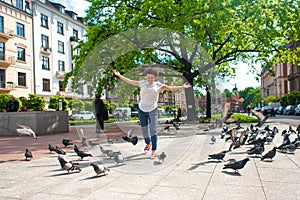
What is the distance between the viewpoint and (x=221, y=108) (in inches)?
288

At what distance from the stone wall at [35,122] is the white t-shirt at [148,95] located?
10109 millimetres

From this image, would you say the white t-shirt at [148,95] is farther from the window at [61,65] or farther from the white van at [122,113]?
the window at [61,65]

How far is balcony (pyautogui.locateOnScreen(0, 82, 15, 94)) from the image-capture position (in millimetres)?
35625

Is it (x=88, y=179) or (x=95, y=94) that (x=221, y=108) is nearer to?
(x=95, y=94)

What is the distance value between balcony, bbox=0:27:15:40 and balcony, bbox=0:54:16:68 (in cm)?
249

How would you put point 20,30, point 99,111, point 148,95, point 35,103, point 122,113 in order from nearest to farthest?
point 148,95 → point 122,113 → point 99,111 → point 35,103 → point 20,30

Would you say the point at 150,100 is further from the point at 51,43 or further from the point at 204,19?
the point at 51,43

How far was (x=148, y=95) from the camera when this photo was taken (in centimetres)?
637

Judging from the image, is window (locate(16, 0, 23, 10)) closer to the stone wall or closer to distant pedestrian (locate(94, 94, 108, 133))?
the stone wall

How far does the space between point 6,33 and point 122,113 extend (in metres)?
35.1

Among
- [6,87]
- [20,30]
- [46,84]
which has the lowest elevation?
[6,87]

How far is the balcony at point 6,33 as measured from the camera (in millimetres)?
36094

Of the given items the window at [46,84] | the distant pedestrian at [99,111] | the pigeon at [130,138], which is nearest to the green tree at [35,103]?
the window at [46,84]

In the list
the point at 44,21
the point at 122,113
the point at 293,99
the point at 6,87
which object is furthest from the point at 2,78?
the point at 293,99
